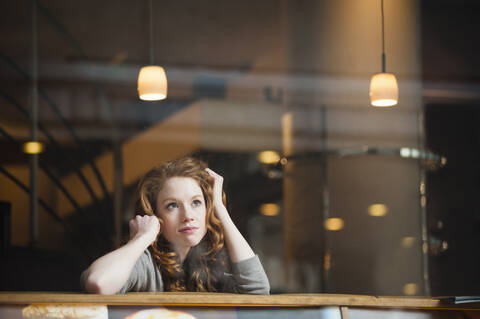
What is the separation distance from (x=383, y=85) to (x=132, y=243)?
5.81 ft

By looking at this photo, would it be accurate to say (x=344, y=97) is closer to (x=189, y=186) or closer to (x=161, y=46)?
(x=161, y=46)

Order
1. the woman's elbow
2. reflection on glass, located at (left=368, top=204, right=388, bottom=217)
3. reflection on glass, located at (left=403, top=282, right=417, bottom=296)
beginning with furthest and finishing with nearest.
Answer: reflection on glass, located at (left=368, top=204, right=388, bottom=217) < reflection on glass, located at (left=403, top=282, right=417, bottom=296) < the woman's elbow

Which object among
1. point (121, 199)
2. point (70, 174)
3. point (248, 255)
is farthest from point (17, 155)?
point (248, 255)

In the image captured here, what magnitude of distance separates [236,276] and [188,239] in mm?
280

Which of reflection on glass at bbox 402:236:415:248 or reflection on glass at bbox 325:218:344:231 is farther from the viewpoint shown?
reflection on glass at bbox 325:218:344:231

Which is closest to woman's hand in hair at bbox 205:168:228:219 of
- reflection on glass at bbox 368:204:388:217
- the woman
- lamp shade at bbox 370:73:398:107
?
the woman

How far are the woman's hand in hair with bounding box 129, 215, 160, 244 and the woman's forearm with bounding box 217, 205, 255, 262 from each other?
292 millimetres

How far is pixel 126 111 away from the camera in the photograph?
17.9 ft

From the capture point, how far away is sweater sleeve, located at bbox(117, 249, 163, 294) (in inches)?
96.1

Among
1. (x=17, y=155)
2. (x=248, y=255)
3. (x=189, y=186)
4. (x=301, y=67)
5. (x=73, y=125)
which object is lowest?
(x=248, y=255)

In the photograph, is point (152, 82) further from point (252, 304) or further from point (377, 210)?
point (377, 210)

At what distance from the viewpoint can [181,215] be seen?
265 cm

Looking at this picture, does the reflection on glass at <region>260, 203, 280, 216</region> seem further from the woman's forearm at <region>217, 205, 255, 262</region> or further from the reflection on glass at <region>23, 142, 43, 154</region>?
the woman's forearm at <region>217, 205, 255, 262</region>

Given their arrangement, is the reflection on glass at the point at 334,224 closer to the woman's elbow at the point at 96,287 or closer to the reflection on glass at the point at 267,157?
the reflection on glass at the point at 267,157
